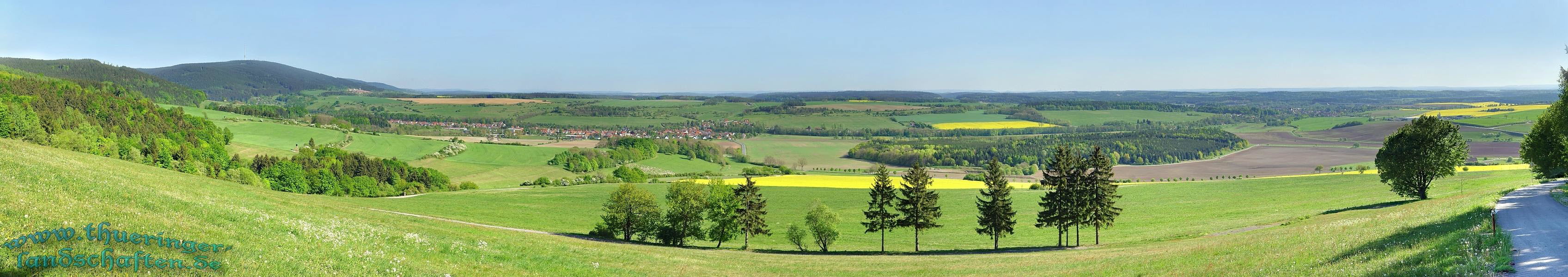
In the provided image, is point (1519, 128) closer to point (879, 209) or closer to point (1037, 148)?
point (1037, 148)

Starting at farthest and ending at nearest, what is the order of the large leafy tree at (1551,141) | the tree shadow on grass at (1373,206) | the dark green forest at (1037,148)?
1. the dark green forest at (1037,148)
2. the tree shadow on grass at (1373,206)
3. the large leafy tree at (1551,141)

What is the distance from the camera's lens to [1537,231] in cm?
1983

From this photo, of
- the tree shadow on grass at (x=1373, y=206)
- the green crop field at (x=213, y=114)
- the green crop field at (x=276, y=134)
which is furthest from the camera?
the green crop field at (x=213, y=114)

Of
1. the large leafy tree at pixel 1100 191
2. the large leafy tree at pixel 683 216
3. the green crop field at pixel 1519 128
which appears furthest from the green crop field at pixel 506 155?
the green crop field at pixel 1519 128

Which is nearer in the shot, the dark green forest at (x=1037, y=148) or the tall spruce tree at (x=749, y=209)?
the tall spruce tree at (x=749, y=209)

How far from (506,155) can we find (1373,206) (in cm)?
11745

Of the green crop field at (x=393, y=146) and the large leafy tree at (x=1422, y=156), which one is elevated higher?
the large leafy tree at (x=1422, y=156)

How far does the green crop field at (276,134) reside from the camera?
110250mm

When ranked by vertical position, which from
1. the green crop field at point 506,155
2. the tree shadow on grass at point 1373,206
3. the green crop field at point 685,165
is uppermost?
the tree shadow on grass at point 1373,206

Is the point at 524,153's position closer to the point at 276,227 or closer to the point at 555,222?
the point at 555,222

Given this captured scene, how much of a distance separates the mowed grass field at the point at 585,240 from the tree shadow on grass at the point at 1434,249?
7 cm

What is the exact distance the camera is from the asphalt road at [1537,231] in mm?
14719

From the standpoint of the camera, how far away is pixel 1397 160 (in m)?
48.1

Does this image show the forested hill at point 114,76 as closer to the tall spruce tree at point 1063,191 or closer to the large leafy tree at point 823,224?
the large leafy tree at point 823,224
